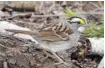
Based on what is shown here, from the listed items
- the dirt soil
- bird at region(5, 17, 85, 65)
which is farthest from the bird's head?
the dirt soil

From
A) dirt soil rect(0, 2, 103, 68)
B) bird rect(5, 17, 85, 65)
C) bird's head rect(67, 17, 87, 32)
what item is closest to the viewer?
dirt soil rect(0, 2, 103, 68)

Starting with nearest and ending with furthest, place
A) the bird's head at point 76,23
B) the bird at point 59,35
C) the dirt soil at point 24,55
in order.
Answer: the dirt soil at point 24,55 < the bird at point 59,35 < the bird's head at point 76,23

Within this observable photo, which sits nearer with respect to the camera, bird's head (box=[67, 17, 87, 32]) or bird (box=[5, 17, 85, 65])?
bird (box=[5, 17, 85, 65])

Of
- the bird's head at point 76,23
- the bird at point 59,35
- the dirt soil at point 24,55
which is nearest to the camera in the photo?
the dirt soil at point 24,55

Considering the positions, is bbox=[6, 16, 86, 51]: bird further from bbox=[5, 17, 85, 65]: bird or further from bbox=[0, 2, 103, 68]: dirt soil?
bbox=[0, 2, 103, 68]: dirt soil

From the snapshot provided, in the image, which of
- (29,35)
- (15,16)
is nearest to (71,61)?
(29,35)

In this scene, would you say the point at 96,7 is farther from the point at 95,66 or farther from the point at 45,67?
the point at 45,67

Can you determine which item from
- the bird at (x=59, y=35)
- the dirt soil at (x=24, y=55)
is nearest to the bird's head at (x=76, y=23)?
the bird at (x=59, y=35)

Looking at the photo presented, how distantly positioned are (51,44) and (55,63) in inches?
11.5

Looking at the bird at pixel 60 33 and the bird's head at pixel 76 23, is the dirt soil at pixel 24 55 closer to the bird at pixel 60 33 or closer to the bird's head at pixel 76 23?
the bird at pixel 60 33

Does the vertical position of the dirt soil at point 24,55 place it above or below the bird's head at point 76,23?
below

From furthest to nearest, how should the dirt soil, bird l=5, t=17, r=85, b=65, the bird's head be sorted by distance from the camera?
the bird's head → bird l=5, t=17, r=85, b=65 → the dirt soil

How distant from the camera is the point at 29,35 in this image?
4.09 m

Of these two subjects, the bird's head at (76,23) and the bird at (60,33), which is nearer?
the bird at (60,33)
